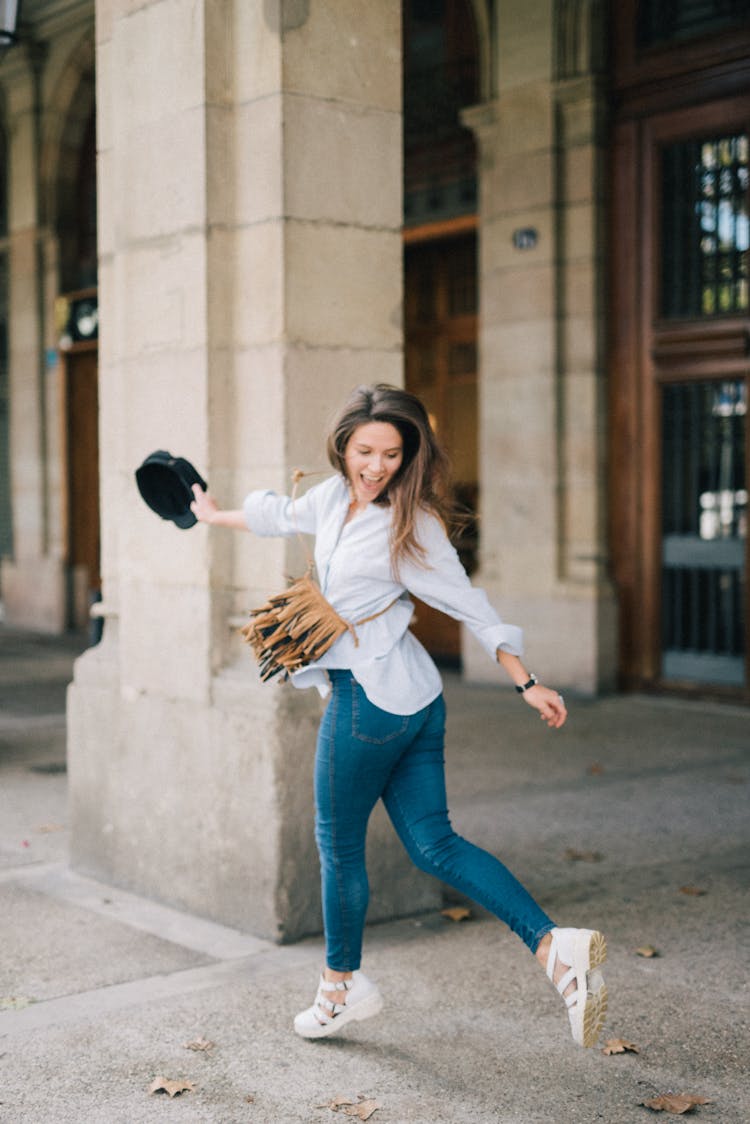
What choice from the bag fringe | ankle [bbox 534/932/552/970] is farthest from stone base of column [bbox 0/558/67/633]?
ankle [bbox 534/932/552/970]

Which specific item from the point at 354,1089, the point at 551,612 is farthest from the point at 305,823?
the point at 551,612

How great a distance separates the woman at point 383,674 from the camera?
4.09m

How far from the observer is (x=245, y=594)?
17.7 feet

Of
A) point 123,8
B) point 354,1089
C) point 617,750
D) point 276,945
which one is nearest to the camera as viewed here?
point 354,1089

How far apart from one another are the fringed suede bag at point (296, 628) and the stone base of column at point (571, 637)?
6605 millimetres

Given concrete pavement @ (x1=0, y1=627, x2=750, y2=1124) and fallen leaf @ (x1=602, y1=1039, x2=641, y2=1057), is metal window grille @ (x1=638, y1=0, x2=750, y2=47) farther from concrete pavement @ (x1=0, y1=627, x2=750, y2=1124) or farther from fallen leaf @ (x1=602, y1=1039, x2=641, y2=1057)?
fallen leaf @ (x1=602, y1=1039, x2=641, y2=1057)

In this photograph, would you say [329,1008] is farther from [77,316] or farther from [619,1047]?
[77,316]

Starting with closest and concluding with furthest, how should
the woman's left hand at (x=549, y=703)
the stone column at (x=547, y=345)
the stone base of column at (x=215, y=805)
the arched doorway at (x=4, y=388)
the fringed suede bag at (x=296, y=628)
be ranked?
1. the woman's left hand at (x=549, y=703)
2. the fringed suede bag at (x=296, y=628)
3. the stone base of column at (x=215, y=805)
4. the stone column at (x=547, y=345)
5. the arched doorway at (x=4, y=388)

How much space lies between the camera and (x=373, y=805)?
4.19m

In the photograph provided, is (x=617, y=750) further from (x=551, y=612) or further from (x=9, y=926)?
(x=9, y=926)

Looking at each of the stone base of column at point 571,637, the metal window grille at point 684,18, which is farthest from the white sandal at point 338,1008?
the metal window grille at point 684,18

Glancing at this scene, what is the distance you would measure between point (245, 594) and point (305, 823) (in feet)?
2.83

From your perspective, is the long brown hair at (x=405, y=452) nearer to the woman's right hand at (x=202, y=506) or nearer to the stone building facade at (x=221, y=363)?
the woman's right hand at (x=202, y=506)

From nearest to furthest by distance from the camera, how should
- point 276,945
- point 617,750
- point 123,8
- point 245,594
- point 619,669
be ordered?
point 276,945 < point 245,594 < point 123,8 < point 617,750 < point 619,669
